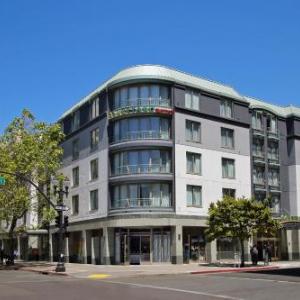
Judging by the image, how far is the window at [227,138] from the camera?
5512cm

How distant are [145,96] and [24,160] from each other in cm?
1192

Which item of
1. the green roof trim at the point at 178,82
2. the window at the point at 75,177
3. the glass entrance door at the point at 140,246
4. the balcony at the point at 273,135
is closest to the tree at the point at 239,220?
the glass entrance door at the point at 140,246

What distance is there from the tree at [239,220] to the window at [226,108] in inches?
505

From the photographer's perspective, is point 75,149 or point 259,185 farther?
point 75,149

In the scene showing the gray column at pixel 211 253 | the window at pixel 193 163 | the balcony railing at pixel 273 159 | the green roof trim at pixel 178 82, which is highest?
the green roof trim at pixel 178 82

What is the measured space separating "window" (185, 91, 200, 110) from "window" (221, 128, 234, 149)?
162 inches

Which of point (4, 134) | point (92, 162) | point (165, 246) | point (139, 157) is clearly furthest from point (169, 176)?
point (4, 134)

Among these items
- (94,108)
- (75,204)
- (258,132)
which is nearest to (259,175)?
(258,132)

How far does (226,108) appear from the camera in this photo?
55.8 m

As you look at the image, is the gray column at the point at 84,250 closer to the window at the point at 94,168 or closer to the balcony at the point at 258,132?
the window at the point at 94,168

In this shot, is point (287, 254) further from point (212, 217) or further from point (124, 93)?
point (124, 93)

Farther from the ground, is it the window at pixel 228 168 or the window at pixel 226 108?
the window at pixel 226 108

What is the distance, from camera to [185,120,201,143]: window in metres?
51.7

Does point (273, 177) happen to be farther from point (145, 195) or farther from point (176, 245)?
point (145, 195)
